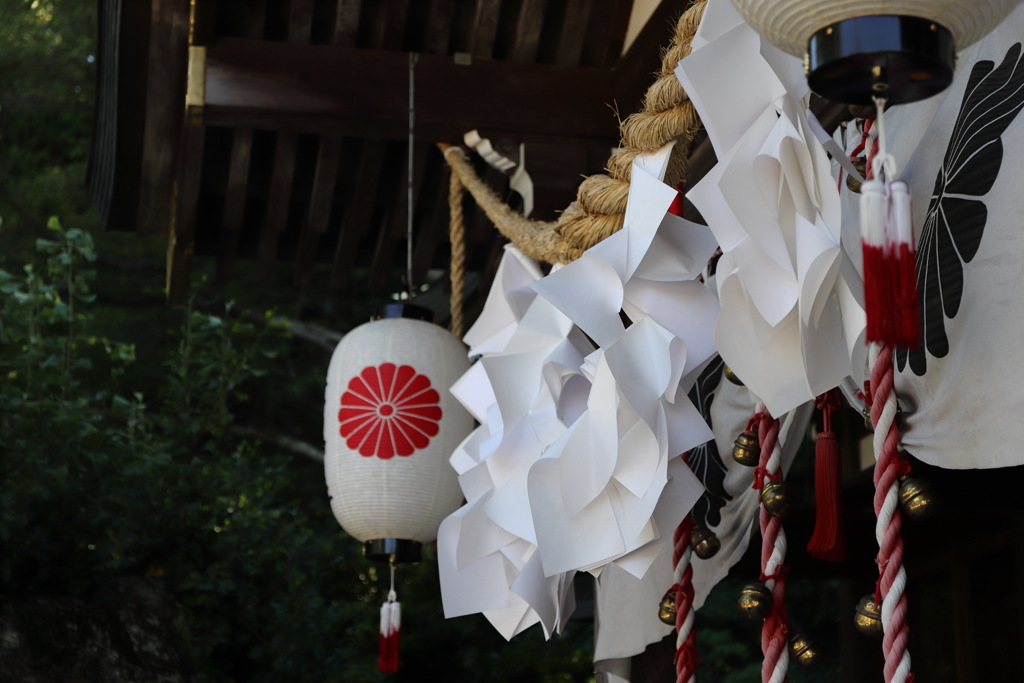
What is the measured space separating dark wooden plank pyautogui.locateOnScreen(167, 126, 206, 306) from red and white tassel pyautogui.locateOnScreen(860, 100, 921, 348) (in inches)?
90.8

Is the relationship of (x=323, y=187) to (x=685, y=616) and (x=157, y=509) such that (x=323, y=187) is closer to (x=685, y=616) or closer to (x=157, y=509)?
(x=157, y=509)

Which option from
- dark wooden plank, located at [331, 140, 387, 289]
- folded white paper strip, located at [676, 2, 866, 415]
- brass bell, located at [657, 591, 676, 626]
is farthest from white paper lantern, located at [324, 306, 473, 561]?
folded white paper strip, located at [676, 2, 866, 415]

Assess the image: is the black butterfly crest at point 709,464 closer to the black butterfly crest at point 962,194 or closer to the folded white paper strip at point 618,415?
the folded white paper strip at point 618,415

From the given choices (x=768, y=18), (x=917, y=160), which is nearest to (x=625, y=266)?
(x=917, y=160)

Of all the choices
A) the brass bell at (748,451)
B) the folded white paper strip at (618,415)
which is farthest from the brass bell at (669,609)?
the brass bell at (748,451)

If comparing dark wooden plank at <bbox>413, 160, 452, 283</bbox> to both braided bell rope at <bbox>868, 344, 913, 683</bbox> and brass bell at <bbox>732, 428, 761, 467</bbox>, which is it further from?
braided bell rope at <bbox>868, 344, 913, 683</bbox>

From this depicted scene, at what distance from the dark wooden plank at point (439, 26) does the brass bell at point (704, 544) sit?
1.72 metres

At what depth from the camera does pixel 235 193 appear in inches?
131

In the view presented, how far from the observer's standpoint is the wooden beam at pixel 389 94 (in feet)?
9.40

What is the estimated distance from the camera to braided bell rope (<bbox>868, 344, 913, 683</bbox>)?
1.20 m

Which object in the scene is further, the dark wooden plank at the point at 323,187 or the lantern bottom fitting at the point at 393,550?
the dark wooden plank at the point at 323,187

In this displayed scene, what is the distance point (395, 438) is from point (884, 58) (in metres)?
2.17

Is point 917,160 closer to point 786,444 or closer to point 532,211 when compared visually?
point 786,444

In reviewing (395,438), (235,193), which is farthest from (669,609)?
(235,193)
